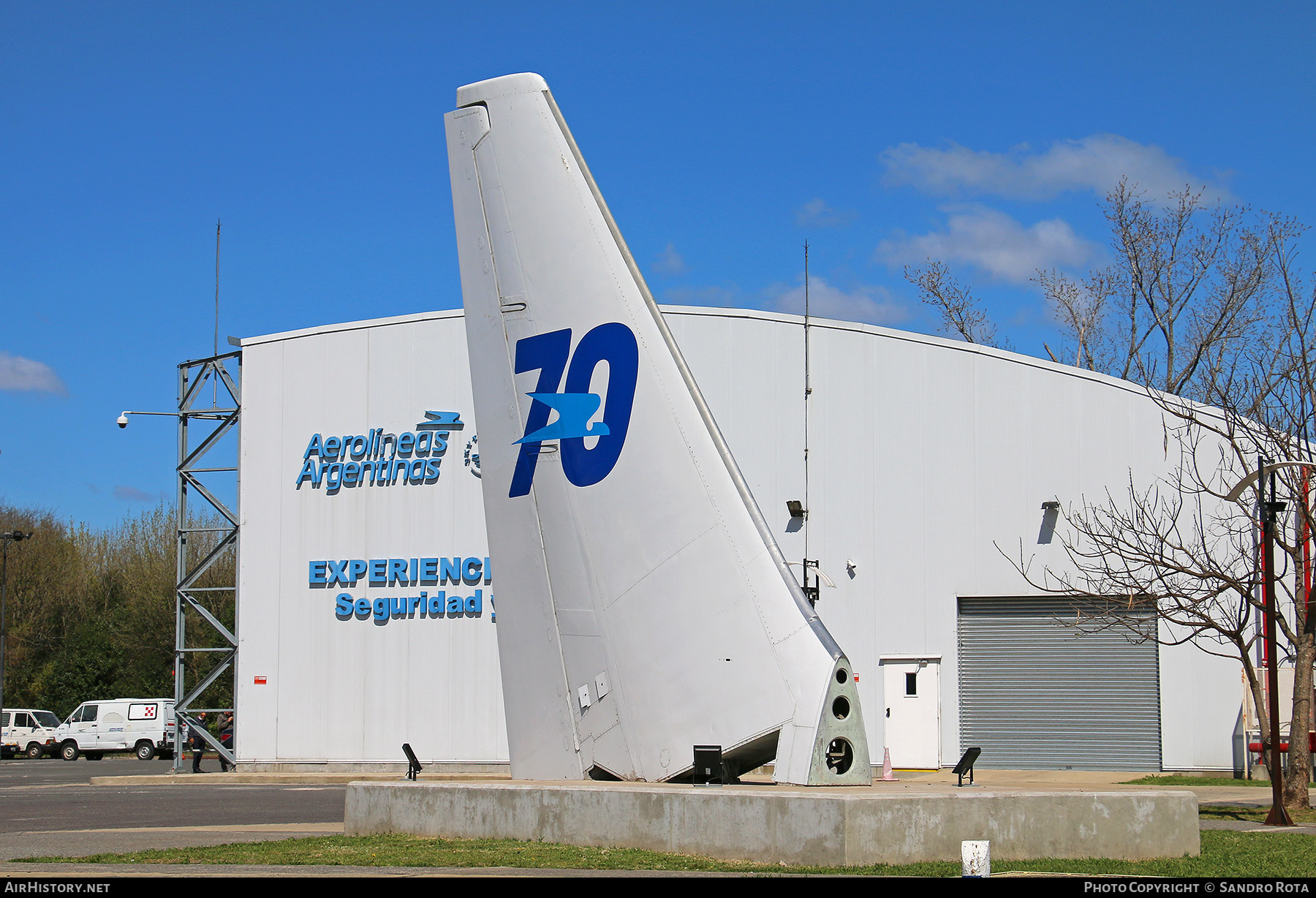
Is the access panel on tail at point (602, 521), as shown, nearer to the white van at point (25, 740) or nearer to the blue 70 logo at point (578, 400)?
the blue 70 logo at point (578, 400)

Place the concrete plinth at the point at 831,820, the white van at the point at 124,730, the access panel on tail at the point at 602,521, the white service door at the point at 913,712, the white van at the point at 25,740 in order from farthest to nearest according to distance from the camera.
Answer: the white van at the point at 25,740 → the white van at the point at 124,730 → the white service door at the point at 913,712 → the access panel on tail at the point at 602,521 → the concrete plinth at the point at 831,820

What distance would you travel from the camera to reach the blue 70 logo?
978cm

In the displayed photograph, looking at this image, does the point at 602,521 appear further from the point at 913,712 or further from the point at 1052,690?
the point at 1052,690

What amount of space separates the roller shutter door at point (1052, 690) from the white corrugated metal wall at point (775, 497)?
36 centimetres

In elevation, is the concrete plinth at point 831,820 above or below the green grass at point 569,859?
above

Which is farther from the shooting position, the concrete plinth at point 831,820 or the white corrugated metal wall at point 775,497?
the white corrugated metal wall at point 775,497

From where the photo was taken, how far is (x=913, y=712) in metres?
26.6

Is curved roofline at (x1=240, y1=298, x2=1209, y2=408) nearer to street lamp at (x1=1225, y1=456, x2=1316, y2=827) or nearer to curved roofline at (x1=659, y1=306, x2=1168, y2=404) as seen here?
curved roofline at (x1=659, y1=306, x2=1168, y2=404)

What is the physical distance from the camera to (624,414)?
975cm

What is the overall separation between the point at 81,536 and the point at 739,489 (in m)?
63.2

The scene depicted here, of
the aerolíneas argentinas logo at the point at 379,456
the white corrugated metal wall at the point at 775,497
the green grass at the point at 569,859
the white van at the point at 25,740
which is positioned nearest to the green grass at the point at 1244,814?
the green grass at the point at 569,859

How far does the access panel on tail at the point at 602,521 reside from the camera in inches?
358

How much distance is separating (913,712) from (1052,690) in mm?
2890

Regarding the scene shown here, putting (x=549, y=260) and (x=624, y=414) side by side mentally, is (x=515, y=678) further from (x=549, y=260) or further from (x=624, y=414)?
(x=549, y=260)
